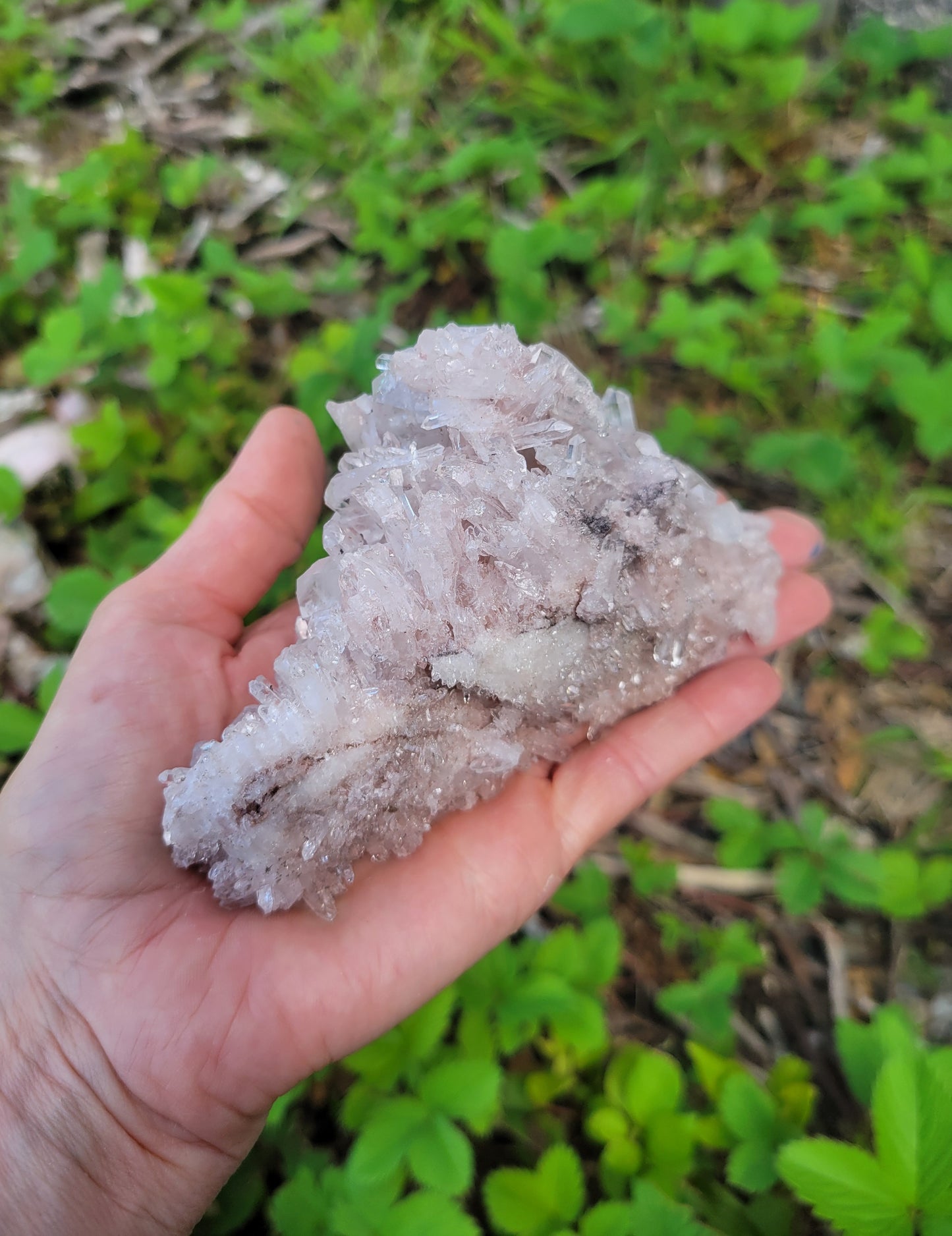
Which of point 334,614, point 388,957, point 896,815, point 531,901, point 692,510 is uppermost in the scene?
point 334,614

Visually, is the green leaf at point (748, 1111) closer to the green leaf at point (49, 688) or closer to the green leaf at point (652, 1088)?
the green leaf at point (652, 1088)

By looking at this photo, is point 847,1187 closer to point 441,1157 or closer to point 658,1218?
point 658,1218

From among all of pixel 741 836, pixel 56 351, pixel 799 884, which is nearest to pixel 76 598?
pixel 56 351

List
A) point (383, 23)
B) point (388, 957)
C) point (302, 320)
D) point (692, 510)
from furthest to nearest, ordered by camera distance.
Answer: point (383, 23), point (302, 320), point (692, 510), point (388, 957)

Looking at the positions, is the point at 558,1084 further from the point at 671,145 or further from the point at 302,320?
the point at 671,145

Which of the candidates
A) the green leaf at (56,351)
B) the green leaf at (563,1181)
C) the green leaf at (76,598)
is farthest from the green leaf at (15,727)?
the green leaf at (563,1181)

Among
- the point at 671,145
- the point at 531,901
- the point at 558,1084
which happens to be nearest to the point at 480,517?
the point at 531,901
